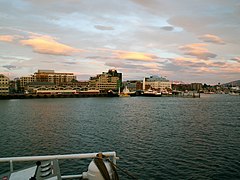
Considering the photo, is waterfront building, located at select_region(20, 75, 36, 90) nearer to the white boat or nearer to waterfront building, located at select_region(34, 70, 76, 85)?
waterfront building, located at select_region(34, 70, 76, 85)

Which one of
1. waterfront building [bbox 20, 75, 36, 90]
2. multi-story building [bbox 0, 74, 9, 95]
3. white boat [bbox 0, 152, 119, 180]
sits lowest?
white boat [bbox 0, 152, 119, 180]

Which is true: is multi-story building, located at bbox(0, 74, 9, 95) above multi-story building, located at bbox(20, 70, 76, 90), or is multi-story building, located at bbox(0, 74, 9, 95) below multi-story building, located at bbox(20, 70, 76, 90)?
below

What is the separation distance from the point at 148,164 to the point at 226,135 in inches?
494

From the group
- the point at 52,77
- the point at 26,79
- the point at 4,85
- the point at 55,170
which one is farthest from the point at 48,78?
the point at 55,170

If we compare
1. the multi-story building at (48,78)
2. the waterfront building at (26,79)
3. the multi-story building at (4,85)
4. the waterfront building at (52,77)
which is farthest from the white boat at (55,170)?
the waterfront building at (26,79)

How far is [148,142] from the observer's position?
69.9ft

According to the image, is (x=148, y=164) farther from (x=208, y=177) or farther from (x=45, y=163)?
(x=45, y=163)

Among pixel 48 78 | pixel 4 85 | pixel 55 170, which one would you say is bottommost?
pixel 55 170

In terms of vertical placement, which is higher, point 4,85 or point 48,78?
point 48,78

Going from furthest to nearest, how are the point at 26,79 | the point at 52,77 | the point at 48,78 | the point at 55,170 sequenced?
the point at 52,77
the point at 48,78
the point at 26,79
the point at 55,170

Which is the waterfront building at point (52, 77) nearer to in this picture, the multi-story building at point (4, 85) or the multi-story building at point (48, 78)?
the multi-story building at point (48, 78)

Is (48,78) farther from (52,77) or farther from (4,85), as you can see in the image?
(4,85)

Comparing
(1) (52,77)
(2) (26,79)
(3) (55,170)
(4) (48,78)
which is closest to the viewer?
(3) (55,170)

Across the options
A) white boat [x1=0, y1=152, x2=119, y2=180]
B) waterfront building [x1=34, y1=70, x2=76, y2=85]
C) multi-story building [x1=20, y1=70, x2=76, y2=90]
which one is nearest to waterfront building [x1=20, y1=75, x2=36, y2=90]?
multi-story building [x1=20, y1=70, x2=76, y2=90]
